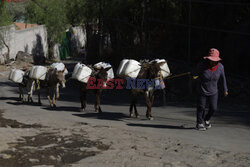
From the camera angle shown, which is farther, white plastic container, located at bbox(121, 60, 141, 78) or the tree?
the tree

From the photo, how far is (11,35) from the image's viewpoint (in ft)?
137

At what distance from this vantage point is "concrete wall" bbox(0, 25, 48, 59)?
138 ft

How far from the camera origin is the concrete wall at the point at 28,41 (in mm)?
42156

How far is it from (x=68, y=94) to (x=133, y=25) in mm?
6170

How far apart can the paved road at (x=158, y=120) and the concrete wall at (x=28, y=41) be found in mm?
23594

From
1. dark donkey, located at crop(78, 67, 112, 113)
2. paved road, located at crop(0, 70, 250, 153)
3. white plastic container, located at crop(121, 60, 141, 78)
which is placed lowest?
paved road, located at crop(0, 70, 250, 153)

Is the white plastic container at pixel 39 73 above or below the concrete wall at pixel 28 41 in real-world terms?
below

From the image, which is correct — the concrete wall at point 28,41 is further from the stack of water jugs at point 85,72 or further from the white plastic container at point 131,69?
the white plastic container at point 131,69

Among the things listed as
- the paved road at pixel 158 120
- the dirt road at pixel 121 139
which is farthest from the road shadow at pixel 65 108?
the dirt road at pixel 121 139

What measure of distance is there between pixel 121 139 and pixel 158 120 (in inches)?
140

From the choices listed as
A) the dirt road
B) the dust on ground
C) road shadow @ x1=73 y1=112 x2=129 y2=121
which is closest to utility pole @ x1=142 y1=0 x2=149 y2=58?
the dirt road

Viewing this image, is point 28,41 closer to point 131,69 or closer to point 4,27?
point 4,27

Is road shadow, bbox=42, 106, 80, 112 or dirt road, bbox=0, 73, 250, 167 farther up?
road shadow, bbox=42, 106, 80, 112

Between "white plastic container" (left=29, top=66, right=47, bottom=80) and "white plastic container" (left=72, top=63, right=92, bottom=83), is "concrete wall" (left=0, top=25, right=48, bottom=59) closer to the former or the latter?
"white plastic container" (left=29, top=66, right=47, bottom=80)
